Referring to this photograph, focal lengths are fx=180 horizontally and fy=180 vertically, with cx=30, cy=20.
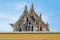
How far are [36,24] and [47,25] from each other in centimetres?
187

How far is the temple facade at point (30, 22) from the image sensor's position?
29.9 m

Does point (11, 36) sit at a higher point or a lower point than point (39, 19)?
lower

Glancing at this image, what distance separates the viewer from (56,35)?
13.6 metres

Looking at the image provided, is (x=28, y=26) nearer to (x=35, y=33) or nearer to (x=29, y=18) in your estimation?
(x=29, y=18)

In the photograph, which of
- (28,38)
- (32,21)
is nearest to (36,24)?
(32,21)

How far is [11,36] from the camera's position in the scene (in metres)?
13.8

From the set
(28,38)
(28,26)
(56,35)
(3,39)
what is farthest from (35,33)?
(28,26)

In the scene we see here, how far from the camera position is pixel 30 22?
30.2 m

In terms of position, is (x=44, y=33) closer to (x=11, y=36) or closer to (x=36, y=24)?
(x=11, y=36)

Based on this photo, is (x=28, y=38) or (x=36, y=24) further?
(x=36, y=24)

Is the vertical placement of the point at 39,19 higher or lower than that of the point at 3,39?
higher

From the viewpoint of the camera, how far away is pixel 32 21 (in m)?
30.2

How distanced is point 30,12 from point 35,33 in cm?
1698

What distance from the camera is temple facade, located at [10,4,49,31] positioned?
29886 mm
